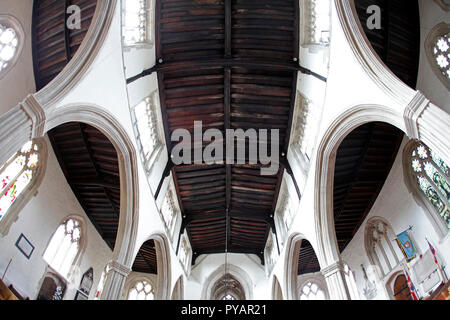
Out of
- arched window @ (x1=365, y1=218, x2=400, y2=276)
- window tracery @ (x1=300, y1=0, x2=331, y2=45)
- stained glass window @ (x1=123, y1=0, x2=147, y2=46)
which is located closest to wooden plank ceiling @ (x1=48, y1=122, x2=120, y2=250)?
stained glass window @ (x1=123, y1=0, x2=147, y2=46)

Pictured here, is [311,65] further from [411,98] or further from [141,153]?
[141,153]

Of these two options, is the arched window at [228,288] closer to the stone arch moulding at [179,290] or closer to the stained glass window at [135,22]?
the stone arch moulding at [179,290]

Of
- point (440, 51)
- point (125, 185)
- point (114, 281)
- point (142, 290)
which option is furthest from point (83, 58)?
point (142, 290)

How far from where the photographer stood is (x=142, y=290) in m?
13.2

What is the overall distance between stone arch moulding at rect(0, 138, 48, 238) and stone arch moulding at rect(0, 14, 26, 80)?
6.62 ft

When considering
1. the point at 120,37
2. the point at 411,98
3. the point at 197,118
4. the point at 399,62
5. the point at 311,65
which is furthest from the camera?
the point at 197,118

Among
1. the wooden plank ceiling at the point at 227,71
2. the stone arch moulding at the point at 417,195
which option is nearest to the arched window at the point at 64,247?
the wooden plank ceiling at the point at 227,71

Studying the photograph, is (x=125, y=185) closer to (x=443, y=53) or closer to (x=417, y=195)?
(x=417, y=195)

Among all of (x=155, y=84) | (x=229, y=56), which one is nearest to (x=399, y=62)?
(x=229, y=56)

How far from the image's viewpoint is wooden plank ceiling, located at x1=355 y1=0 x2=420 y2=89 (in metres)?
6.43

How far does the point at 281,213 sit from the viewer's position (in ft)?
38.6
